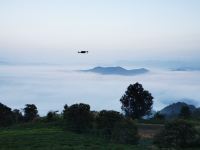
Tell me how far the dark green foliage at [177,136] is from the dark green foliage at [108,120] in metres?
13.0

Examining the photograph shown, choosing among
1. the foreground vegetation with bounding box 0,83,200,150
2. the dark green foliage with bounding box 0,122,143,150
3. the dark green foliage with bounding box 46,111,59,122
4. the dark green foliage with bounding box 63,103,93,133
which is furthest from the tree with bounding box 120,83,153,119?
the dark green foliage with bounding box 0,122,143,150

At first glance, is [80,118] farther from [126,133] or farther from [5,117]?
[5,117]

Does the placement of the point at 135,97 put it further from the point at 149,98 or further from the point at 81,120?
the point at 81,120

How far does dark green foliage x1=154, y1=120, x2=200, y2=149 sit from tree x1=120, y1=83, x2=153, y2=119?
40.2m

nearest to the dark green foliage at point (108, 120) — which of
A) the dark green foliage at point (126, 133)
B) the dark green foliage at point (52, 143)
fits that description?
the dark green foliage at point (126, 133)

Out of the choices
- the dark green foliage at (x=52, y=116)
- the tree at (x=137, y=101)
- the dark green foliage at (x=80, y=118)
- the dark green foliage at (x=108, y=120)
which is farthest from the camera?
the tree at (x=137, y=101)

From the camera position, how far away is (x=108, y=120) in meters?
65.8

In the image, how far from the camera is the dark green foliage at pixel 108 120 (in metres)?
64.9

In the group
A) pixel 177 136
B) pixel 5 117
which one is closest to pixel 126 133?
pixel 177 136

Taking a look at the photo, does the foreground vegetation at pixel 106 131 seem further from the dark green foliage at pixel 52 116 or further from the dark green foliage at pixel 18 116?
the dark green foliage at pixel 18 116

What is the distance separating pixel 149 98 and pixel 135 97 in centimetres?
299

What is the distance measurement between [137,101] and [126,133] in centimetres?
3727

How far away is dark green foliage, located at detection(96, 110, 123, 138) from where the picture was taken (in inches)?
2557

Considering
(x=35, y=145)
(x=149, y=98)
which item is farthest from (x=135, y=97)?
(x=35, y=145)
